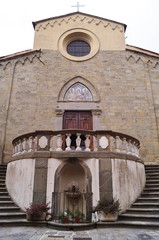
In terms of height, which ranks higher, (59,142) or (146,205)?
(59,142)

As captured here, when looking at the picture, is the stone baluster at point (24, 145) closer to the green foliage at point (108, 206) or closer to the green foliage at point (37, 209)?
the green foliage at point (37, 209)

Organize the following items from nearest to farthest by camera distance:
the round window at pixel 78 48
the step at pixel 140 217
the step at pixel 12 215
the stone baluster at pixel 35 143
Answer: the step at pixel 140 217 < the step at pixel 12 215 < the stone baluster at pixel 35 143 < the round window at pixel 78 48

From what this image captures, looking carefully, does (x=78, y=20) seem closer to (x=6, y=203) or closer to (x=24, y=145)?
(x=24, y=145)

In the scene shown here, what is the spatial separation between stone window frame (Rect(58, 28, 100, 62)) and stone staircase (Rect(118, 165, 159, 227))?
8.78 m

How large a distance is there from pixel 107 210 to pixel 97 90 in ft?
25.5

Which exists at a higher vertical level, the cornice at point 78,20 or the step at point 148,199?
the cornice at point 78,20

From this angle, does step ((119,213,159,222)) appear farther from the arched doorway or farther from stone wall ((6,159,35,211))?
stone wall ((6,159,35,211))

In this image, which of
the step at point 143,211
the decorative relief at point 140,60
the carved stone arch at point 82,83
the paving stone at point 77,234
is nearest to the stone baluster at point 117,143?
the step at point 143,211

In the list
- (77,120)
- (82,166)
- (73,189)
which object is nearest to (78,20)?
(77,120)

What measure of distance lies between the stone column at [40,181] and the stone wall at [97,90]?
493 cm

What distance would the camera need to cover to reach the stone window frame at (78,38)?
12773mm

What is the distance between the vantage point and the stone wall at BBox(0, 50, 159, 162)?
10938mm

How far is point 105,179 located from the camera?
5836mm

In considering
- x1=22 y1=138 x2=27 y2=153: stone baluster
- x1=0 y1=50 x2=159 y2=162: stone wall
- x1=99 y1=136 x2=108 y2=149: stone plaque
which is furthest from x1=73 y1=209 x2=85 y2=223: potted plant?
x1=0 y1=50 x2=159 y2=162: stone wall
